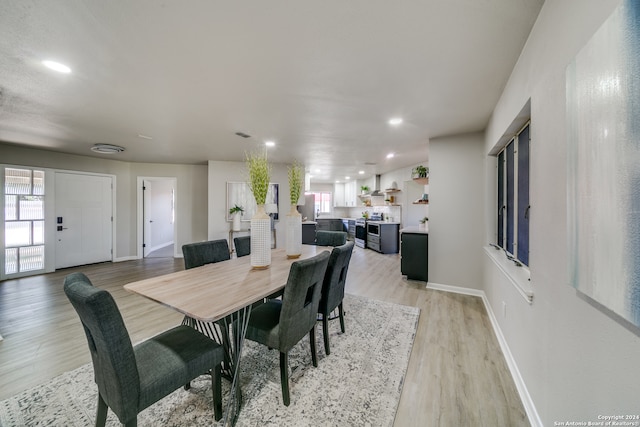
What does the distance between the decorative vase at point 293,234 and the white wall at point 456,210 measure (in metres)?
2.32

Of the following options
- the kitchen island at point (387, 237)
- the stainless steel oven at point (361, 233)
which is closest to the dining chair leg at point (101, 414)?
the kitchen island at point (387, 237)

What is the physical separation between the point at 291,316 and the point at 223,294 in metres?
0.46

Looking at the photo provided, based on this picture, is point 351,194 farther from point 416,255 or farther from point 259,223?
point 259,223

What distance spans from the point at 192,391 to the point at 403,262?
11.6 feet

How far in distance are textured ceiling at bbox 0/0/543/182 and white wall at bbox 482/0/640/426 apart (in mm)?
321

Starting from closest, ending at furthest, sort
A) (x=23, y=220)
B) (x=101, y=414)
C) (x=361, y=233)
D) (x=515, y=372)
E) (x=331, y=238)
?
(x=101, y=414)
(x=515, y=372)
(x=331, y=238)
(x=23, y=220)
(x=361, y=233)

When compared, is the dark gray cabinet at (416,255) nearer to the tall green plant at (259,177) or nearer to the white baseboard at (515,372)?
the white baseboard at (515,372)

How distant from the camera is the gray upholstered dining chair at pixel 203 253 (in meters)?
2.29

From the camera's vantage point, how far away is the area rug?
1.47 metres

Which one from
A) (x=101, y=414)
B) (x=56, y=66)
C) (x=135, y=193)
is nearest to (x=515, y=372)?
(x=101, y=414)

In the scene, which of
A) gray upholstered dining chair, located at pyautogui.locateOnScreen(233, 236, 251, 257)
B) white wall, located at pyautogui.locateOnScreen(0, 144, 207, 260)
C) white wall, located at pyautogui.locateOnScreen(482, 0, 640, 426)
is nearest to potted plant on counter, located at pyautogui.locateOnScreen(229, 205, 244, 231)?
white wall, located at pyautogui.locateOnScreen(0, 144, 207, 260)

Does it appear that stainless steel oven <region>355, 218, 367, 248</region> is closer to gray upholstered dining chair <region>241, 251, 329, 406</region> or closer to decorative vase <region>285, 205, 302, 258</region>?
decorative vase <region>285, 205, 302, 258</region>

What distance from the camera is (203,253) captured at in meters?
2.41

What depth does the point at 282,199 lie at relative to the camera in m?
5.98
